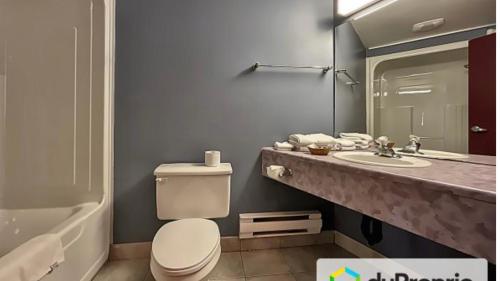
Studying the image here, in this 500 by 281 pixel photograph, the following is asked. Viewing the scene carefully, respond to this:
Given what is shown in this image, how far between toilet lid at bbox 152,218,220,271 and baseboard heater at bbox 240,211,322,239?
20.7 inches

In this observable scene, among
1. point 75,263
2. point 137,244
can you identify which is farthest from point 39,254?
point 137,244

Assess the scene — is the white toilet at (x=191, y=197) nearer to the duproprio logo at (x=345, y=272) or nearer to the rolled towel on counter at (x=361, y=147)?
the duproprio logo at (x=345, y=272)

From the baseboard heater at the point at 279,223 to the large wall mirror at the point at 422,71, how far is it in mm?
773

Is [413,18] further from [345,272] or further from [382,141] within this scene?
[345,272]

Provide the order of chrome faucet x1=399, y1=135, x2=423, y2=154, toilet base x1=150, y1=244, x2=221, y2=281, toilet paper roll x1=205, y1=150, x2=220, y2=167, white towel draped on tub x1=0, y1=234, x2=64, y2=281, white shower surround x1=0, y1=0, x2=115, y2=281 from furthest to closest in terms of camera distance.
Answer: toilet paper roll x1=205, y1=150, x2=220, y2=167
chrome faucet x1=399, y1=135, x2=423, y2=154
white shower surround x1=0, y1=0, x2=115, y2=281
toilet base x1=150, y1=244, x2=221, y2=281
white towel draped on tub x1=0, y1=234, x2=64, y2=281

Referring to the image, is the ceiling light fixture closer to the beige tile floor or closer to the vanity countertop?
the vanity countertop

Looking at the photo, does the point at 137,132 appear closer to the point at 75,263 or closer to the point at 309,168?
the point at 75,263

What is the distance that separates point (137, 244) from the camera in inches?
64.5

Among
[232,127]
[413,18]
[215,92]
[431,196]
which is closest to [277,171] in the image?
[232,127]

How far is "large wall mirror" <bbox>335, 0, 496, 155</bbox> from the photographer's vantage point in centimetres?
105

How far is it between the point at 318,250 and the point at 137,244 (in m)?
1.37

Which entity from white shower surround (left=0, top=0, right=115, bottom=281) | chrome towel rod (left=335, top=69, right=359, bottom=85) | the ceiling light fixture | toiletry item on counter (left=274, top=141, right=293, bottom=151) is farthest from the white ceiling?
white shower surround (left=0, top=0, right=115, bottom=281)

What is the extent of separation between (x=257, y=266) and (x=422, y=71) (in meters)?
1.59

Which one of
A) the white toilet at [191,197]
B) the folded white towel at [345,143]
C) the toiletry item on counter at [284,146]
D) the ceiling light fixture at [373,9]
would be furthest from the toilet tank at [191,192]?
the ceiling light fixture at [373,9]
